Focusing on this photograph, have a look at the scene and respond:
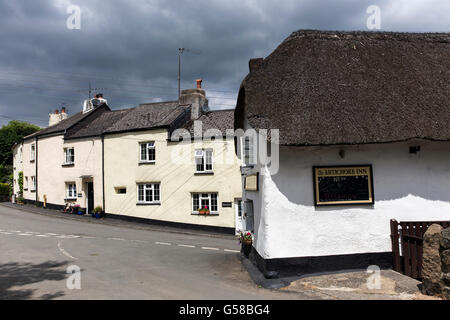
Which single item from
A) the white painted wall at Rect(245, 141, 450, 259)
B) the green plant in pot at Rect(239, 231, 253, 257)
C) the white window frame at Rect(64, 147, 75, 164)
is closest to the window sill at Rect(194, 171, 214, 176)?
the green plant in pot at Rect(239, 231, 253, 257)

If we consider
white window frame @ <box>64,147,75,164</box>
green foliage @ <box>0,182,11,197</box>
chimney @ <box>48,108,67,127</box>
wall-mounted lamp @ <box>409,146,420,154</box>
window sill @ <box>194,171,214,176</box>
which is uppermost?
chimney @ <box>48,108,67,127</box>

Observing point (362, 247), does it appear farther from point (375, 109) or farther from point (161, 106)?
point (161, 106)

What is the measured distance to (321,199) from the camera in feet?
28.2

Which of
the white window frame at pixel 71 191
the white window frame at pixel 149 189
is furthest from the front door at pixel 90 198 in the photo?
the white window frame at pixel 149 189

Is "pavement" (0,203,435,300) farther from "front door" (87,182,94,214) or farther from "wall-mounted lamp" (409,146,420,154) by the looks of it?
"front door" (87,182,94,214)

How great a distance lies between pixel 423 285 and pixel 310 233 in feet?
8.12

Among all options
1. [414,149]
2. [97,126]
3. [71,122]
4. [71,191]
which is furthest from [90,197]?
[414,149]

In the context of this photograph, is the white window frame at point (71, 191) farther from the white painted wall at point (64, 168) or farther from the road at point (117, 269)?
the road at point (117, 269)

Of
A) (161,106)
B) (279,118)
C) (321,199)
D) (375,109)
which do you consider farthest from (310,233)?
(161,106)

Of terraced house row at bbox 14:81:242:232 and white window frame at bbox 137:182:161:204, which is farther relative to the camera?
white window frame at bbox 137:182:161:204

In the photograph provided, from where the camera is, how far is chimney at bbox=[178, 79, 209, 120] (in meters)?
25.2

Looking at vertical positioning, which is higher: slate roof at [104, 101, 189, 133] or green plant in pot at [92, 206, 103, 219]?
slate roof at [104, 101, 189, 133]

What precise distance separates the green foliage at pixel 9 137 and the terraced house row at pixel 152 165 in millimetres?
24377
